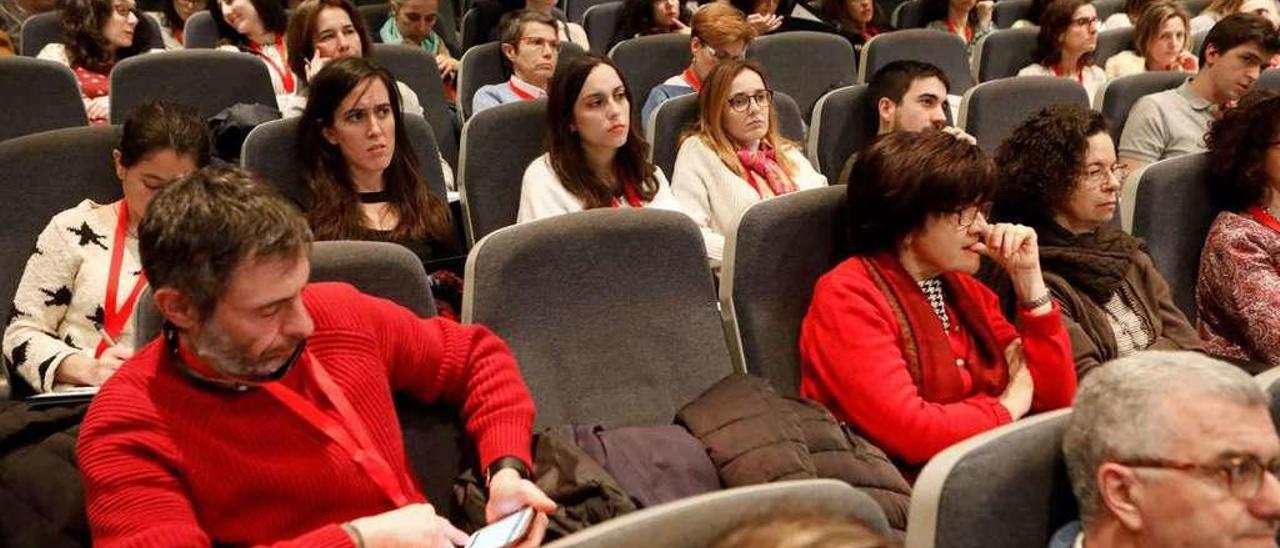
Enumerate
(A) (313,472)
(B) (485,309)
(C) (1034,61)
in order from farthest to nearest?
(C) (1034,61) → (B) (485,309) → (A) (313,472)

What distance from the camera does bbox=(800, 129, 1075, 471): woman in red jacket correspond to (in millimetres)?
1967

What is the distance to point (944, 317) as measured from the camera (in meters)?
2.13

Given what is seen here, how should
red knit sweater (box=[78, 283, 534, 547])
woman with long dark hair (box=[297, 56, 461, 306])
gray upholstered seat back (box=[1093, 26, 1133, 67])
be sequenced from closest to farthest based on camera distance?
1. red knit sweater (box=[78, 283, 534, 547])
2. woman with long dark hair (box=[297, 56, 461, 306])
3. gray upholstered seat back (box=[1093, 26, 1133, 67])

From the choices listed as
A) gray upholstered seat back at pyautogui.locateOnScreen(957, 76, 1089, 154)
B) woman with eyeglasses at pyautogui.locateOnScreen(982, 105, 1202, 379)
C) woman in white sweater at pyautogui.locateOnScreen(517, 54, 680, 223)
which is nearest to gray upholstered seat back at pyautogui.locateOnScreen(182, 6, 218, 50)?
woman in white sweater at pyautogui.locateOnScreen(517, 54, 680, 223)

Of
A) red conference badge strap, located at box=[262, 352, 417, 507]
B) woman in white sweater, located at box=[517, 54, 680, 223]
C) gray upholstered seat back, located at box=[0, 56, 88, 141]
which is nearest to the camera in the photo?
red conference badge strap, located at box=[262, 352, 417, 507]

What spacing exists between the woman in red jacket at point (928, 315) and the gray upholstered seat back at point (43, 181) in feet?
4.39

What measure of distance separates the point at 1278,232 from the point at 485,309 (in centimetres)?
153

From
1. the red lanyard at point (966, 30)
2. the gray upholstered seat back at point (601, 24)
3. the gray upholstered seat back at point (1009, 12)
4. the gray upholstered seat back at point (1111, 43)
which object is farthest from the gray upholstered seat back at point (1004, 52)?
the gray upholstered seat back at point (601, 24)

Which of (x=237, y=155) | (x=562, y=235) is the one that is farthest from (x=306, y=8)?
(x=562, y=235)

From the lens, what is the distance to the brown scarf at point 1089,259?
2.34m

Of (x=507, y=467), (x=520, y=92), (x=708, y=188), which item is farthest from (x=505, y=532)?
(x=520, y=92)

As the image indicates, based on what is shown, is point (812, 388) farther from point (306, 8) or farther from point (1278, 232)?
point (306, 8)

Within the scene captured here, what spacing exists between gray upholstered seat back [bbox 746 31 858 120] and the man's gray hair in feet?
8.97

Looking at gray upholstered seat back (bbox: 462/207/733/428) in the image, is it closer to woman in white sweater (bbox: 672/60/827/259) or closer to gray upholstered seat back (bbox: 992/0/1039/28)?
woman in white sweater (bbox: 672/60/827/259)
